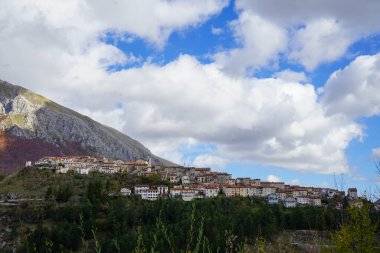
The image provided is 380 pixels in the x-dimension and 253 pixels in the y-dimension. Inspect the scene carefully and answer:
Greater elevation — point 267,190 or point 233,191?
point 267,190

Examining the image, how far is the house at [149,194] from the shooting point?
262 ft

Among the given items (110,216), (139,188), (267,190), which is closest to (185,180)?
(267,190)

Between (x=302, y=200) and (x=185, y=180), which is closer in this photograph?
(x=302, y=200)

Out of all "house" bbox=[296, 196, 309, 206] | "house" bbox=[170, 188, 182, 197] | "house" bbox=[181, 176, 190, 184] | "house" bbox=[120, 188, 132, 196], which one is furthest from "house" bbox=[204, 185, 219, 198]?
"house" bbox=[296, 196, 309, 206]

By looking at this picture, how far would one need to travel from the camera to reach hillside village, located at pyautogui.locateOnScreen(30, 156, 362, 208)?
84.5 metres

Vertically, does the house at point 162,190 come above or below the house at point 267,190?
below

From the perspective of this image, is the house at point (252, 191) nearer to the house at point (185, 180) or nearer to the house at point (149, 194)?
the house at point (185, 180)

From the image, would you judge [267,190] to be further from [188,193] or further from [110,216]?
[110,216]

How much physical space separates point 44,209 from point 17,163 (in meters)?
86.4

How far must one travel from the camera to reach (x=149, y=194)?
81188 millimetres

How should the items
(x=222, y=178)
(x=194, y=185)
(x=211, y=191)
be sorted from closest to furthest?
(x=211, y=191) → (x=194, y=185) → (x=222, y=178)

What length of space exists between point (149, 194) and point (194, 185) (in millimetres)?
14559

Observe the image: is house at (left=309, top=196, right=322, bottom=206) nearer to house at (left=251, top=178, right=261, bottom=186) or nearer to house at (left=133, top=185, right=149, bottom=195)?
house at (left=251, top=178, right=261, bottom=186)

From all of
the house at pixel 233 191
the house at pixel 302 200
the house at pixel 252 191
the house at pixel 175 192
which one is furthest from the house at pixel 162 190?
the house at pixel 302 200
